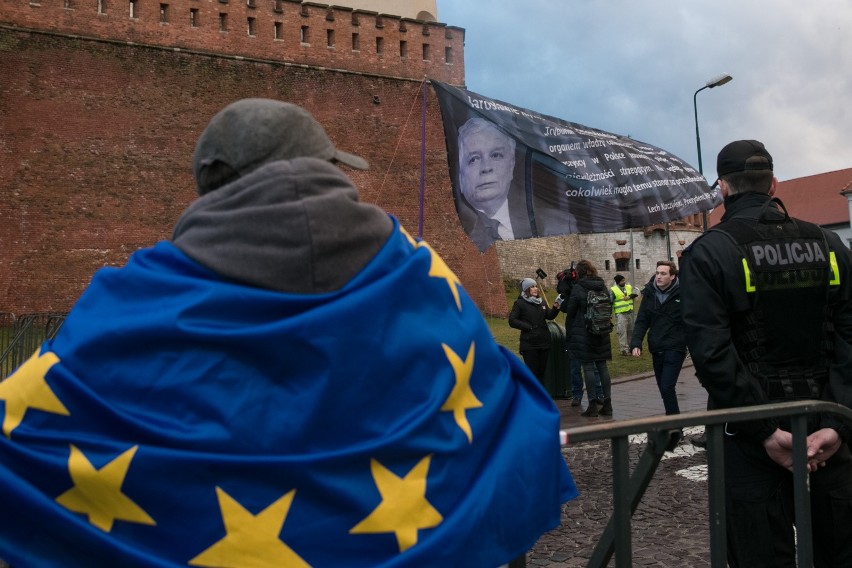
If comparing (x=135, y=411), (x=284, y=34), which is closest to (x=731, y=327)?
(x=135, y=411)

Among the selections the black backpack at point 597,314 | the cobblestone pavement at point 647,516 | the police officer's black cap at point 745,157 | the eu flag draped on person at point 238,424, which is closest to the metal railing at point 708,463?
the eu flag draped on person at point 238,424

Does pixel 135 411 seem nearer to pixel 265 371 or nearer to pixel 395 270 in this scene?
pixel 265 371

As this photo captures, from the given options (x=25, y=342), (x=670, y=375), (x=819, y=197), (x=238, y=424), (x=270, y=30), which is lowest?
(x=670, y=375)

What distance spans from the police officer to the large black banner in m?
3.73

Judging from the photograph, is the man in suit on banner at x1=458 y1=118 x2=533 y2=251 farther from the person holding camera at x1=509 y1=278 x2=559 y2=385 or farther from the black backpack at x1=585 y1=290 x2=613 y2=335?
the person holding camera at x1=509 y1=278 x2=559 y2=385

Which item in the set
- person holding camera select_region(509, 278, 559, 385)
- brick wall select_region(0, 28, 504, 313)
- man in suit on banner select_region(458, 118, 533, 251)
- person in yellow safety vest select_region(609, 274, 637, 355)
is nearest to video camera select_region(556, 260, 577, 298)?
person holding camera select_region(509, 278, 559, 385)

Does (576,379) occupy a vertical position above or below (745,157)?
below

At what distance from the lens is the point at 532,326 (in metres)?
10.4

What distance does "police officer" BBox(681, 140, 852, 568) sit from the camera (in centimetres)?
282

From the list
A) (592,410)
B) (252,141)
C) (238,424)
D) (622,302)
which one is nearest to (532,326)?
(592,410)

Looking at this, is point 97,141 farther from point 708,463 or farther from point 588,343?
point 708,463

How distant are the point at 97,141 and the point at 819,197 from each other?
52.0m

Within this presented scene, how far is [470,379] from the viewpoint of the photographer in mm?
1731

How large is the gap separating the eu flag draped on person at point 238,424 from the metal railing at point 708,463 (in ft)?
2.19
